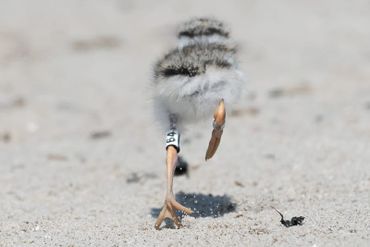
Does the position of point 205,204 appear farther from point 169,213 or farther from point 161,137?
point 169,213

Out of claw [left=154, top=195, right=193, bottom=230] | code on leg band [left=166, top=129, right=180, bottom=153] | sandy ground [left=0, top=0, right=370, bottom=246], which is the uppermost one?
code on leg band [left=166, top=129, right=180, bottom=153]

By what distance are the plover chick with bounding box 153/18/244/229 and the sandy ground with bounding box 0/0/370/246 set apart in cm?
22

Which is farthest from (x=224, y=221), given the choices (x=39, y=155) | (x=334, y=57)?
(x=334, y=57)

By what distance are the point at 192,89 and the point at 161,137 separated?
1226 mm

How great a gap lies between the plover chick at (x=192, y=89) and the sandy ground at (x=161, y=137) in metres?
0.22

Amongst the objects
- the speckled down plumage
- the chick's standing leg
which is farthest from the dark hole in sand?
the speckled down plumage

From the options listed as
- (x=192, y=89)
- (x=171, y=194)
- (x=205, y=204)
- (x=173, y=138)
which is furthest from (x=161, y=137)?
(x=192, y=89)

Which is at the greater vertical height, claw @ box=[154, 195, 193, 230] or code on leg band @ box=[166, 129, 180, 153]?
code on leg band @ box=[166, 129, 180, 153]

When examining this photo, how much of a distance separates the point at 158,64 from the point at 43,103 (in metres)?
4.88

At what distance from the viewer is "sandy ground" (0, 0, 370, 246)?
16.6ft

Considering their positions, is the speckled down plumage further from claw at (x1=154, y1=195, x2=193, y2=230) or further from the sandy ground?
claw at (x1=154, y1=195, x2=193, y2=230)

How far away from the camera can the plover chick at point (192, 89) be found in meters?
4.86

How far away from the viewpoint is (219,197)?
5.88m

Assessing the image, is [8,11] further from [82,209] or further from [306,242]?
[306,242]
